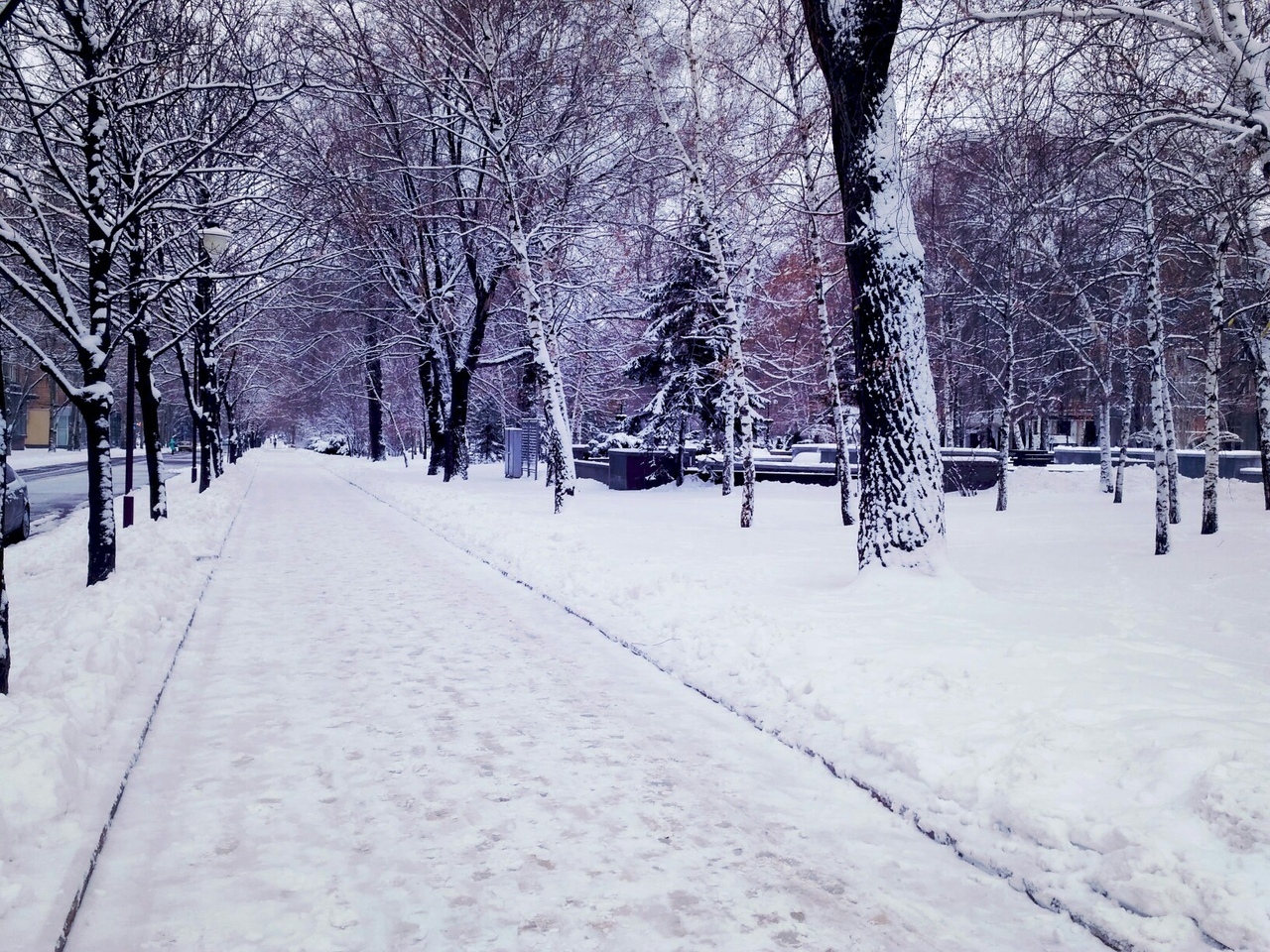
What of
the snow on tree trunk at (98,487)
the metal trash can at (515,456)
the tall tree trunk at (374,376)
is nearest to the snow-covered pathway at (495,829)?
the snow on tree trunk at (98,487)

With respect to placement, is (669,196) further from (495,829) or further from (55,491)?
(55,491)

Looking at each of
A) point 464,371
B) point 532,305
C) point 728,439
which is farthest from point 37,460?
point 532,305

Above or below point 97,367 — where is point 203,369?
above

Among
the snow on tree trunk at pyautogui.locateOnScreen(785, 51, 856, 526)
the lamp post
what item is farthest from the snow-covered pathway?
the lamp post

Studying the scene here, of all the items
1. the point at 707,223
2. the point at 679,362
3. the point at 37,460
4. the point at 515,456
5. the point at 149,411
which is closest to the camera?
the point at 149,411

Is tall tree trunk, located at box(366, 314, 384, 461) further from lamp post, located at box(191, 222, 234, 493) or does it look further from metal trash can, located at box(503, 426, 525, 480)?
lamp post, located at box(191, 222, 234, 493)

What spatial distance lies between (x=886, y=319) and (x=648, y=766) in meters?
5.88

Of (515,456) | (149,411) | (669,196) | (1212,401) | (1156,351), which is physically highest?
(669,196)

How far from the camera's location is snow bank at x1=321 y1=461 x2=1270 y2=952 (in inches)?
144

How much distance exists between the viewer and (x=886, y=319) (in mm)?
9328

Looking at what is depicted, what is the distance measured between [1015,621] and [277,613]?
23.4 feet

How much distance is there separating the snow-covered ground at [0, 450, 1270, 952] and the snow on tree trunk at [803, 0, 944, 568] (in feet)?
2.26

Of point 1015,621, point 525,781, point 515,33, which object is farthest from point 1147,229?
point 525,781

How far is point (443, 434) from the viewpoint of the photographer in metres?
35.0
